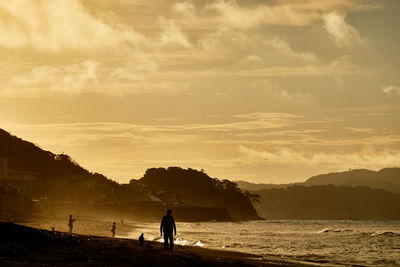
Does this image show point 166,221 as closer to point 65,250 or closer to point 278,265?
point 278,265

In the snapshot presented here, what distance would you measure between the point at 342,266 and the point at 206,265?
13513mm

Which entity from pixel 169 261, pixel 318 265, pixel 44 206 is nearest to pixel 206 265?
pixel 169 261

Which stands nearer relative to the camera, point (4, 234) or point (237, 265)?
point (4, 234)

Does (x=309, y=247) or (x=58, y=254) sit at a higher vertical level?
(x=309, y=247)

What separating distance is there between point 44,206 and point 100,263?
525 feet

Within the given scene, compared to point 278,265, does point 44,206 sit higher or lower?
higher

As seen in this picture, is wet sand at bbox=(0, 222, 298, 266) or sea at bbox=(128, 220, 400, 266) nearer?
wet sand at bbox=(0, 222, 298, 266)

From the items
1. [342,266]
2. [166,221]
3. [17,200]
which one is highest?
[17,200]

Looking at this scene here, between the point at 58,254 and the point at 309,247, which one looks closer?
the point at 58,254

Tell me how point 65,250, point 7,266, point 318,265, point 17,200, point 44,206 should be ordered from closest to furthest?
1. point 7,266
2. point 65,250
3. point 318,265
4. point 17,200
5. point 44,206

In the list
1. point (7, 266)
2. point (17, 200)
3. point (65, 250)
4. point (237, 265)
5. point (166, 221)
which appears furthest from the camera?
point (17, 200)

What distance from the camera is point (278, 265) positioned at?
39.2 meters

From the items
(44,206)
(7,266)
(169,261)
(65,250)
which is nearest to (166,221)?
(169,261)

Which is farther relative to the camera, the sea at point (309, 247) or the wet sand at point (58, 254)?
the sea at point (309, 247)
